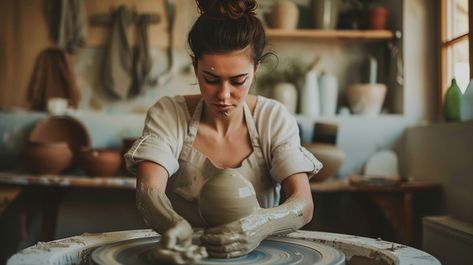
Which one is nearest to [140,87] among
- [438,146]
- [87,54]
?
[87,54]

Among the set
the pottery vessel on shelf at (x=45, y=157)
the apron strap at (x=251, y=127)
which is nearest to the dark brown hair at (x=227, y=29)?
the apron strap at (x=251, y=127)

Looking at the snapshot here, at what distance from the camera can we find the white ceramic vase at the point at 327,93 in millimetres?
4012

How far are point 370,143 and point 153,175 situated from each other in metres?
2.54

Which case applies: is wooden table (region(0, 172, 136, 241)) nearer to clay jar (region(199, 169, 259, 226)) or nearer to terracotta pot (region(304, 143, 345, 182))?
terracotta pot (region(304, 143, 345, 182))

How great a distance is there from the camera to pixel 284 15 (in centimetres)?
400

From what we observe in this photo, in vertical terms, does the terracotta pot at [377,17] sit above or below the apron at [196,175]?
above

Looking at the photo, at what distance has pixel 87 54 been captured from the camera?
4086 mm

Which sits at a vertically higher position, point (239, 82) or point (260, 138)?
point (239, 82)

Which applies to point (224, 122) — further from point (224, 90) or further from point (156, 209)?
point (156, 209)

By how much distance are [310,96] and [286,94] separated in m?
0.18

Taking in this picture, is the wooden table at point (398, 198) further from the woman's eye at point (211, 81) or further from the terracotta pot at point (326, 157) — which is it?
the woman's eye at point (211, 81)

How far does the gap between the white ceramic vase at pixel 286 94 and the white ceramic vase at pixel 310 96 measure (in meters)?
0.07

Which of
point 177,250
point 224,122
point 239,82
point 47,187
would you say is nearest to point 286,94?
point 47,187

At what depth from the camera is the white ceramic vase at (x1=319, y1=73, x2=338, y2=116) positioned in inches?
158
